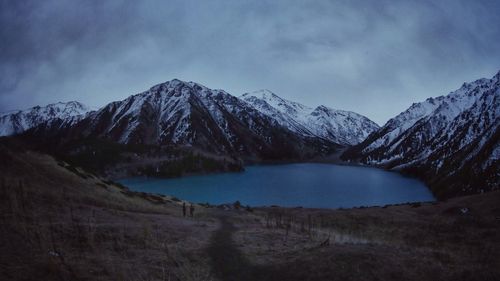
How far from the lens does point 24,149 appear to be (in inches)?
1703

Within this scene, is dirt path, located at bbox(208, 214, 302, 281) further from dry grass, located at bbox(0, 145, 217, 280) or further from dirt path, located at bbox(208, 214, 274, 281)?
dry grass, located at bbox(0, 145, 217, 280)

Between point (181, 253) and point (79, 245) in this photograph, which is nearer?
point (79, 245)

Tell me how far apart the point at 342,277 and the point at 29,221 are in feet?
50.7

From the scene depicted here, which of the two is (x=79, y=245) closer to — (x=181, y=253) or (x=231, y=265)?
(x=181, y=253)

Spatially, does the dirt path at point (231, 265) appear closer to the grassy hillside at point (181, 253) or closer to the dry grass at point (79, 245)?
the grassy hillside at point (181, 253)

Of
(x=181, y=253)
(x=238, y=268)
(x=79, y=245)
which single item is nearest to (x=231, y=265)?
(x=238, y=268)

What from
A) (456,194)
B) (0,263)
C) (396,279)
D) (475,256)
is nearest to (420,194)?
(456,194)

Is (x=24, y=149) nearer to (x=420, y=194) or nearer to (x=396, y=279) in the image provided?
(x=396, y=279)

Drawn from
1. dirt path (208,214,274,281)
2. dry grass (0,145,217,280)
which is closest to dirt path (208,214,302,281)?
dirt path (208,214,274,281)

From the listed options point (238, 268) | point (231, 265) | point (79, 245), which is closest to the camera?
point (79, 245)

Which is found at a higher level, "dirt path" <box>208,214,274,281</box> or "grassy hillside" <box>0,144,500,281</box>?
"grassy hillside" <box>0,144,500,281</box>

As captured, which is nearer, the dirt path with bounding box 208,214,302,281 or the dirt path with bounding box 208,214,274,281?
the dirt path with bounding box 208,214,302,281

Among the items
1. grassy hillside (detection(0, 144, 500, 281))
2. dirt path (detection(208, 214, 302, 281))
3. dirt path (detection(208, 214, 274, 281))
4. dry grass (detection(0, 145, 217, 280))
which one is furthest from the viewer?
dirt path (detection(208, 214, 274, 281))

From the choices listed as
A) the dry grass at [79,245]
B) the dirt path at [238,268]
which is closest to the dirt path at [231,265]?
the dirt path at [238,268]
